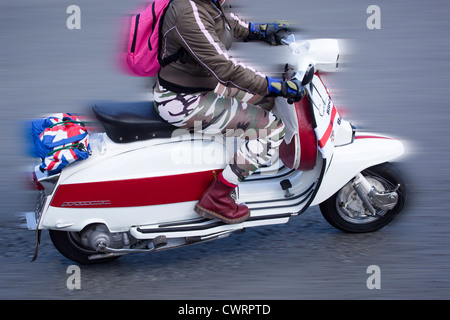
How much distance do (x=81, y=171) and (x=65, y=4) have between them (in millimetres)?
4848

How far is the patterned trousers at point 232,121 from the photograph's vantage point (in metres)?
3.88

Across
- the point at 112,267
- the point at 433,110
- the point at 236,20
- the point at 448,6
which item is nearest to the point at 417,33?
the point at 448,6

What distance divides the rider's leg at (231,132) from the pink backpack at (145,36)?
206 mm

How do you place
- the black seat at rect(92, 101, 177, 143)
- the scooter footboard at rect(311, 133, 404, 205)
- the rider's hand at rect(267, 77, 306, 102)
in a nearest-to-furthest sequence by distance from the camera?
the rider's hand at rect(267, 77, 306, 102) → the black seat at rect(92, 101, 177, 143) → the scooter footboard at rect(311, 133, 404, 205)

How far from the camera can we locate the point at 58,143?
3820mm

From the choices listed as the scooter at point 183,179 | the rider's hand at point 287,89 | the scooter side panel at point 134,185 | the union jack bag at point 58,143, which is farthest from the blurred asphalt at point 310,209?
the union jack bag at point 58,143

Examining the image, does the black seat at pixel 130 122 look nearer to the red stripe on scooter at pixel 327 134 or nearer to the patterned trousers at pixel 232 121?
the patterned trousers at pixel 232 121

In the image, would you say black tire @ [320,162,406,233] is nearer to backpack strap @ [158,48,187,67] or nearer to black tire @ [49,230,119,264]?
backpack strap @ [158,48,187,67]

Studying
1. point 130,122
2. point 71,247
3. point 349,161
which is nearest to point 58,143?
point 130,122

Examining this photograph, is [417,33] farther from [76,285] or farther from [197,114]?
[76,285]

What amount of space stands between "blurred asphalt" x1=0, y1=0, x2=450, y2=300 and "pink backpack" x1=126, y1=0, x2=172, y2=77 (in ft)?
2.87

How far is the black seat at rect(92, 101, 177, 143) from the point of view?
387 centimetres

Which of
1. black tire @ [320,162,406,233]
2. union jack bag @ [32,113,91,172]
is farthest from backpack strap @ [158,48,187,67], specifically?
black tire @ [320,162,406,233]

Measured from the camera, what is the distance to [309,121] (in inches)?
159
